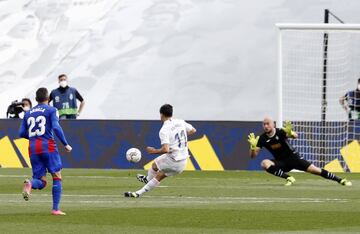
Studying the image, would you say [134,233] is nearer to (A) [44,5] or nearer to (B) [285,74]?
(B) [285,74]

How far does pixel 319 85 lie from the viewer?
38750 mm

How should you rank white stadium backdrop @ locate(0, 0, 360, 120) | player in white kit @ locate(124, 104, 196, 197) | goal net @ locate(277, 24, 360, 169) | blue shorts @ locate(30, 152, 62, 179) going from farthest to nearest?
white stadium backdrop @ locate(0, 0, 360, 120) → goal net @ locate(277, 24, 360, 169) → player in white kit @ locate(124, 104, 196, 197) → blue shorts @ locate(30, 152, 62, 179)

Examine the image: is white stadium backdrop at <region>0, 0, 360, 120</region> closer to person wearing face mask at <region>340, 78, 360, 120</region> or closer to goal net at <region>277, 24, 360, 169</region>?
goal net at <region>277, 24, 360, 169</region>

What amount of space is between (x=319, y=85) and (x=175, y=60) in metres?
9.56

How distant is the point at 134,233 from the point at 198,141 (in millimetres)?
17084

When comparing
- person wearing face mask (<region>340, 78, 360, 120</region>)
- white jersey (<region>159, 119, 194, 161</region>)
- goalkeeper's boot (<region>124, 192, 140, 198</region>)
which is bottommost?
goalkeeper's boot (<region>124, 192, 140, 198</region>)

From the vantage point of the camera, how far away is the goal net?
100 ft

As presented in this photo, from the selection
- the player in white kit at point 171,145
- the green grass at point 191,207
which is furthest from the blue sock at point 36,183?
the player in white kit at point 171,145

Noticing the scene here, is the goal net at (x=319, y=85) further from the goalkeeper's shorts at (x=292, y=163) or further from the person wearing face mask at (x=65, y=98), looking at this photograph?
the person wearing face mask at (x=65, y=98)

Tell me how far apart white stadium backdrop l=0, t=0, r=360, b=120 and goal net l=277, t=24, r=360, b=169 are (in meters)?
1.68

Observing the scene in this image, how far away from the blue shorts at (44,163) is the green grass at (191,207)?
579 millimetres

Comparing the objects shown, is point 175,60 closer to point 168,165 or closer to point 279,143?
point 279,143

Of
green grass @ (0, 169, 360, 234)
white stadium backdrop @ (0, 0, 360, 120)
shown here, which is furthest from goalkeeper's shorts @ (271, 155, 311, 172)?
white stadium backdrop @ (0, 0, 360, 120)

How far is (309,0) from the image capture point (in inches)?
1865
